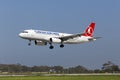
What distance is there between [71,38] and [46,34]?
8.39 m

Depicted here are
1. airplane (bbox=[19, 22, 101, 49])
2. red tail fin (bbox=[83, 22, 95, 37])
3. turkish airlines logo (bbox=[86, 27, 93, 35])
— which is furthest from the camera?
turkish airlines logo (bbox=[86, 27, 93, 35])

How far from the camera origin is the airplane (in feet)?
358

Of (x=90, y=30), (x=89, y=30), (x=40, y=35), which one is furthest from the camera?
(x=90, y=30)

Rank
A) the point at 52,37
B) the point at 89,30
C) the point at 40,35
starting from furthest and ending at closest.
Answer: the point at 89,30
the point at 52,37
the point at 40,35

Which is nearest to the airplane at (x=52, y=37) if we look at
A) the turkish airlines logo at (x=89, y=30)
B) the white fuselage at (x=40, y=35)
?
the white fuselage at (x=40, y=35)

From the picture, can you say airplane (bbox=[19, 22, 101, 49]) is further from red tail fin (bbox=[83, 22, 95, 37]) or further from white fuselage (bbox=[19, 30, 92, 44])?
red tail fin (bbox=[83, 22, 95, 37])

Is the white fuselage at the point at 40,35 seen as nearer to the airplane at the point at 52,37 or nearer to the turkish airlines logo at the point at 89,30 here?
the airplane at the point at 52,37

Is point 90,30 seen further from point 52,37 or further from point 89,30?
point 52,37

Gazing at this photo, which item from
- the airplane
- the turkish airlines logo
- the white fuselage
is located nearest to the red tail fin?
the turkish airlines logo

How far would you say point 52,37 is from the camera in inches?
4387

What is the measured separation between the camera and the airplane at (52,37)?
109250 mm

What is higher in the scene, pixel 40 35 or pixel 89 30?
pixel 89 30

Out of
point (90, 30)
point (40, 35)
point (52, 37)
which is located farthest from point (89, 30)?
point (40, 35)

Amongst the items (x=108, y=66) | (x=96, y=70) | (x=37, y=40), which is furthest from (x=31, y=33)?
(x=108, y=66)
